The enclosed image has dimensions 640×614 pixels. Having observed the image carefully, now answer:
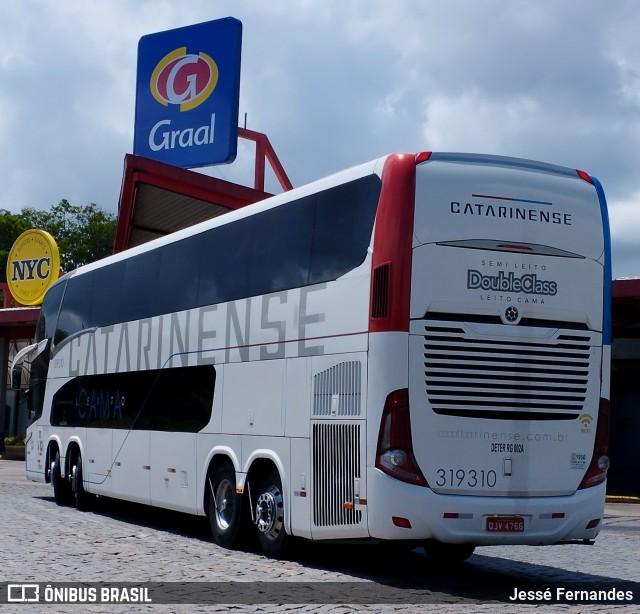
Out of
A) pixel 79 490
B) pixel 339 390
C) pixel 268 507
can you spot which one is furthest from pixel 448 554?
pixel 79 490

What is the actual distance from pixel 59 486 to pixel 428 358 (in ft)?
36.5

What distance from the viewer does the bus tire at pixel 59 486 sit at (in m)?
20.0

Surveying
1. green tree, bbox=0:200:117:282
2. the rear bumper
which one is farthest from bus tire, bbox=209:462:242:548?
green tree, bbox=0:200:117:282

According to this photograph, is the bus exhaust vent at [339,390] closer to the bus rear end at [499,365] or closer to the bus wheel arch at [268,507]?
the bus rear end at [499,365]

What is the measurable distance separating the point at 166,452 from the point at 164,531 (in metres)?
1.11

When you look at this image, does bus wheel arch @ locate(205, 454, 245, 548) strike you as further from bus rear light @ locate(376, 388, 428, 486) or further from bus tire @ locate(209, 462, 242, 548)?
bus rear light @ locate(376, 388, 428, 486)

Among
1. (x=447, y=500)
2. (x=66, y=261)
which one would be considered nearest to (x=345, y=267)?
(x=447, y=500)

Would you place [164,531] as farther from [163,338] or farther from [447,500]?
[447,500]

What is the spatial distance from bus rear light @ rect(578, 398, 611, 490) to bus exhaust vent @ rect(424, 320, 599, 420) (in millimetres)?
364

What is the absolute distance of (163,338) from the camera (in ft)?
51.7

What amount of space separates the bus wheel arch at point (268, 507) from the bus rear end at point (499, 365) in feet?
7.21

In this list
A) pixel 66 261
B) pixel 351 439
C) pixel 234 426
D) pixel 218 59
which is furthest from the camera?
pixel 66 261

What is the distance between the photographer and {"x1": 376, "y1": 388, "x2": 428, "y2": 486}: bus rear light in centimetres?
1048

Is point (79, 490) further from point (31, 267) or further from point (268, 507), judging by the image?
point (31, 267)
